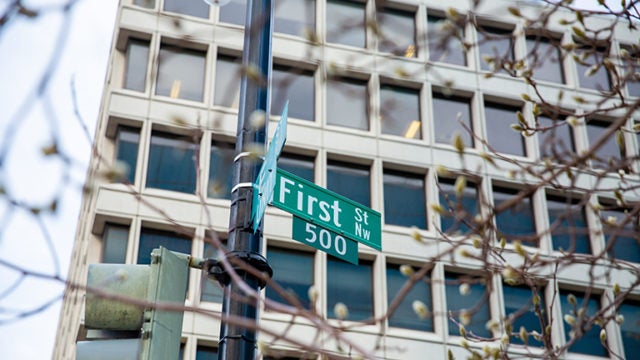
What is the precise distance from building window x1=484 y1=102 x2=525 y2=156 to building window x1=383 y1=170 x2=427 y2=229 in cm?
297

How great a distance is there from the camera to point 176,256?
17.6ft

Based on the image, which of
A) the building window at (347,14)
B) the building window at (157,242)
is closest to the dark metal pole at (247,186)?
the building window at (157,242)

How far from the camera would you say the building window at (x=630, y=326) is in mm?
23453

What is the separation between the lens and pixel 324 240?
21.1 ft

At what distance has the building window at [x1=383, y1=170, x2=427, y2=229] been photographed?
77.1 feet

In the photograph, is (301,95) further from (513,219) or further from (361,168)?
(513,219)

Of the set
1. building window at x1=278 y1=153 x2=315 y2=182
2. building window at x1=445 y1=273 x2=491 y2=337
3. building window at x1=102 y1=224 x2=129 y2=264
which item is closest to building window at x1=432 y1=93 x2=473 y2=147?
building window at x1=278 y1=153 x2=315 y2=182

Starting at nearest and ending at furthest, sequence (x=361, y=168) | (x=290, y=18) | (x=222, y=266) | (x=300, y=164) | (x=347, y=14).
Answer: (x=222, y=266) → (x=300, y=164) → (x=361, y=168) → (x=290, y=18) → (x=347, y=14)

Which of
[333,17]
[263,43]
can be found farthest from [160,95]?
[263,43]

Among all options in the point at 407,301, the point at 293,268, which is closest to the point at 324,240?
the point at 293,268

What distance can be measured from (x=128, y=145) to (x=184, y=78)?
98.6 inches

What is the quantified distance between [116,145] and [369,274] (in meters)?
7.39

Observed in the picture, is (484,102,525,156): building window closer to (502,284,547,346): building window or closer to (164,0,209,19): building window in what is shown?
(502,284,547,346): building window

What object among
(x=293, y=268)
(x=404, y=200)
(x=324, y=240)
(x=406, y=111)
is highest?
(x=406, y=111)
